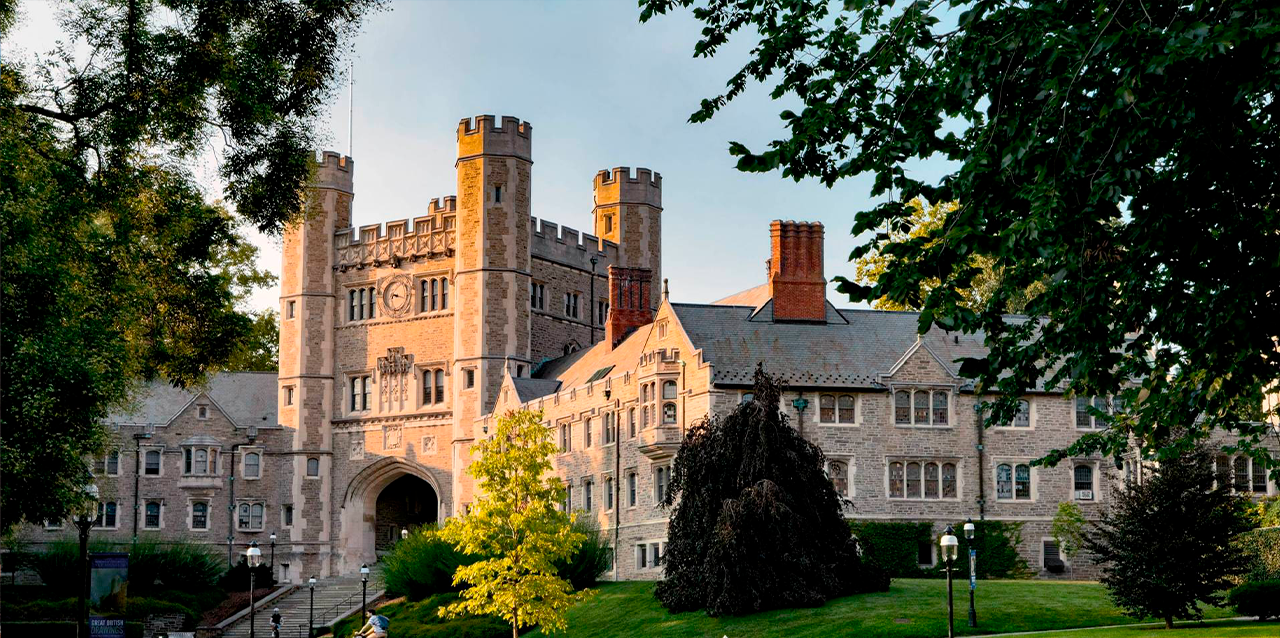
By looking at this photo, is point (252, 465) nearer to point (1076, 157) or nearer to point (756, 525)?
point (756, 525)

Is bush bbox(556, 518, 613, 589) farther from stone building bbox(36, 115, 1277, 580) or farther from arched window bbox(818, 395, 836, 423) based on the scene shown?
arched window bbox(818, 395, 836, 423)

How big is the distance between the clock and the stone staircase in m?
12.2

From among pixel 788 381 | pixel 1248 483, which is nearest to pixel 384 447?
pixel 788 381

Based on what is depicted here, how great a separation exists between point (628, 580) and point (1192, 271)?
38.3 metres

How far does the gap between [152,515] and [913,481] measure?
42.1m

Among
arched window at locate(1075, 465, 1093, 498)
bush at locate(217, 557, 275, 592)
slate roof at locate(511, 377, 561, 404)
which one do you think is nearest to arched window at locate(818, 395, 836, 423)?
arched window at locate(1075, 465, 1093, 498)

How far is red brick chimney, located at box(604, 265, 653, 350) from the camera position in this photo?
198ft

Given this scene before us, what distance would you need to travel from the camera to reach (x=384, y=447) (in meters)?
73.6

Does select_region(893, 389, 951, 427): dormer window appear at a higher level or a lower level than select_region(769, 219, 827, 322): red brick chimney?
lower

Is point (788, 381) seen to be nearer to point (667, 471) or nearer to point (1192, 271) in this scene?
point (667, 471)

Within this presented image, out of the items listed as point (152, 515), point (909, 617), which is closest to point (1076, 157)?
point (909, 617)

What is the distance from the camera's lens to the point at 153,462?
7569 cm

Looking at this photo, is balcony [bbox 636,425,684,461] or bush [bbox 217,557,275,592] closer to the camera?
balcony [bbox 636,425,684,461]

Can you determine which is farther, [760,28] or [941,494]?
[941,494]
